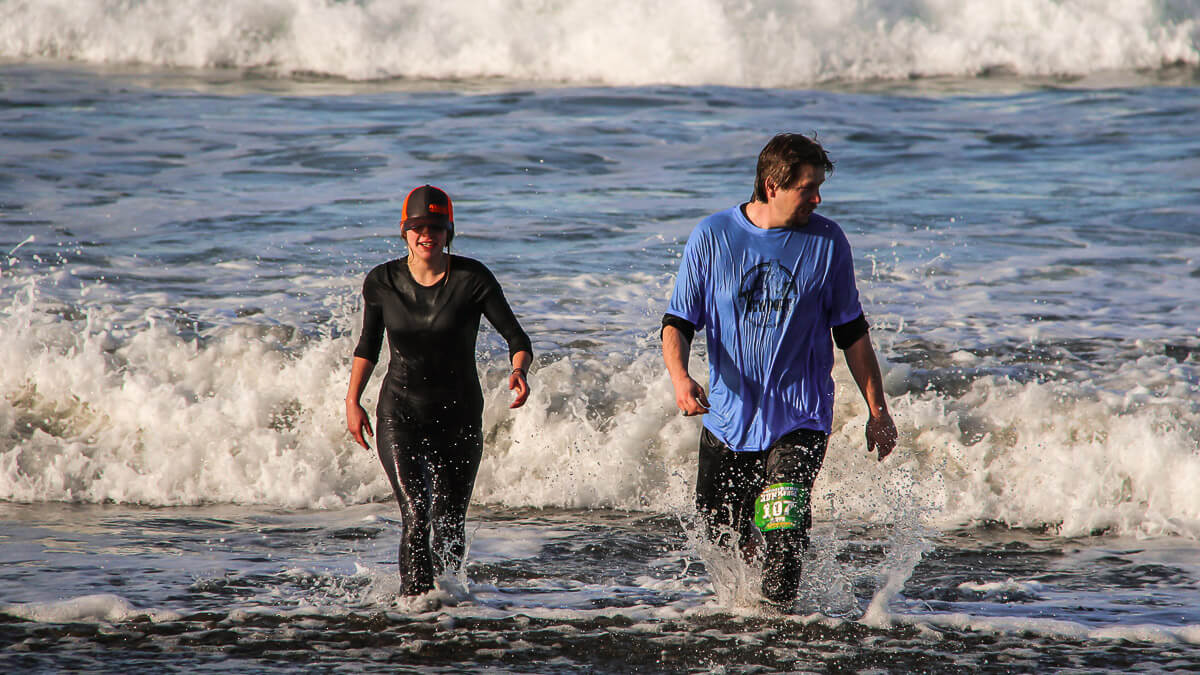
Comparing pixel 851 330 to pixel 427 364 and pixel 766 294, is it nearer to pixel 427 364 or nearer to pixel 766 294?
pixel 766 294

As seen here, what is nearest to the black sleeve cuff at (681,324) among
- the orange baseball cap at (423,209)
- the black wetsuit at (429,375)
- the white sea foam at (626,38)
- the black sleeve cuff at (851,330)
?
the black sleeve cuff at (851,330)

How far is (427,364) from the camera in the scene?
17.2 ft

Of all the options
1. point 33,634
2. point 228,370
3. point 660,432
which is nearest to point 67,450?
point 228,370

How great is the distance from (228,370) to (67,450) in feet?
4.20

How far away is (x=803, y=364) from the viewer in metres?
4.80

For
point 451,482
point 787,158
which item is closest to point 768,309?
point 787,158

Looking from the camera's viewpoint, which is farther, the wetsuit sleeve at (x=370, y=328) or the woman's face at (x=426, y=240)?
the wetsuit sleeve at (x=370, y=328)

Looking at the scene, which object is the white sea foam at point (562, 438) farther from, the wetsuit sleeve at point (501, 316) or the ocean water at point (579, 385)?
the wetsuit sleeve at point (501, 316)

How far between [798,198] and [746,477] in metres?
1.08

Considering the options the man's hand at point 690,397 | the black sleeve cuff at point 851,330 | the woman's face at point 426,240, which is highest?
the woman's face at point 426,240

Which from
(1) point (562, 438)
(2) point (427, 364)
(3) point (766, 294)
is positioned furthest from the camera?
(1) point (562, 438)

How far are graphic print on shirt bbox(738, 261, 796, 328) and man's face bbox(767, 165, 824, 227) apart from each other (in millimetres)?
180

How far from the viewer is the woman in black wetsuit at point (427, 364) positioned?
205 inches

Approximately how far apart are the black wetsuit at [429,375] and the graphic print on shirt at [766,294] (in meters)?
0.98
